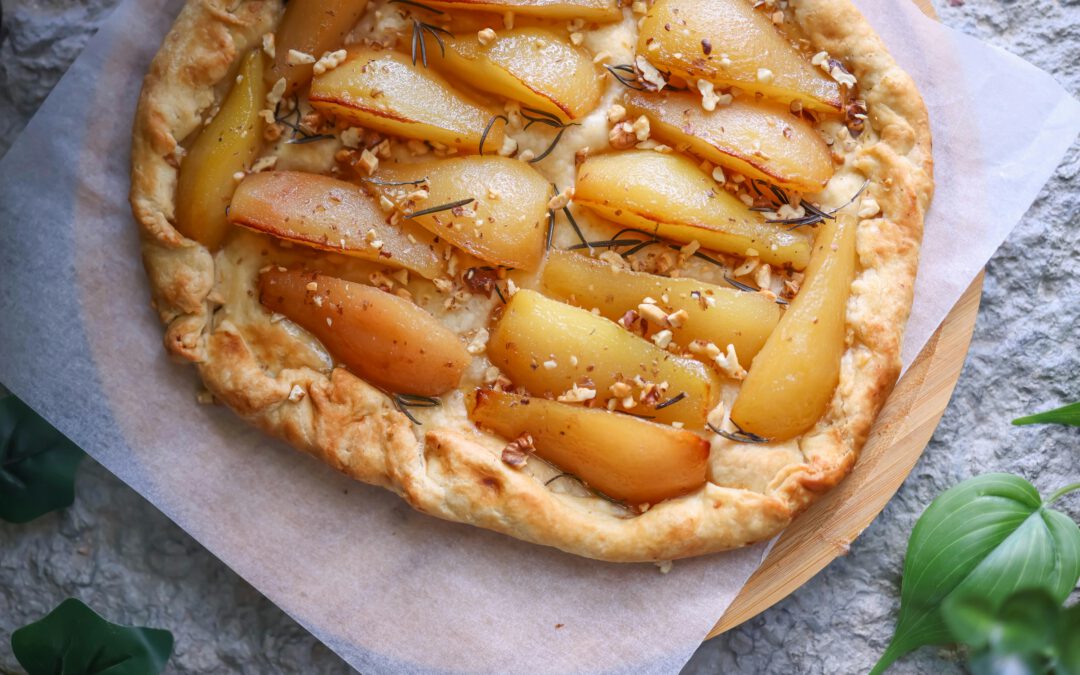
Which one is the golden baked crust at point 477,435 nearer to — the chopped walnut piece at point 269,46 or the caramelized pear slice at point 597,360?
the chopped walnut piece at point 269,46

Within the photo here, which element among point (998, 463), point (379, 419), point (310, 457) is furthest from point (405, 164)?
point (998, 463)

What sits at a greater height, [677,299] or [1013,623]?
[677,299]

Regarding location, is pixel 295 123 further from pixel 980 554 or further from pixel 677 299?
pixel 980 554

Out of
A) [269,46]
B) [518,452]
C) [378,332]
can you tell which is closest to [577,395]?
[518,452]

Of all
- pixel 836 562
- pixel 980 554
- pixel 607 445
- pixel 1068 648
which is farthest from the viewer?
pixel 836 562

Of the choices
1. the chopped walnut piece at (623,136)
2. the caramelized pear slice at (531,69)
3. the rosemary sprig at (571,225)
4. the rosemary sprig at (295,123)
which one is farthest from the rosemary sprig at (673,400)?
the rosemary sprig at (295,123)

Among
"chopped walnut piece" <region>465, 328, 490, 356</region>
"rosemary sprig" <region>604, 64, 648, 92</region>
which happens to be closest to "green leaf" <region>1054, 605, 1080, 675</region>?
"chopped walnut piece" <region>465, 328, 490, 356</region>

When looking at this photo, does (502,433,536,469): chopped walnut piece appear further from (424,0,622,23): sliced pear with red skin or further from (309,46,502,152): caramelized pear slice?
(424,0,622,23): sliced pear with red skin
